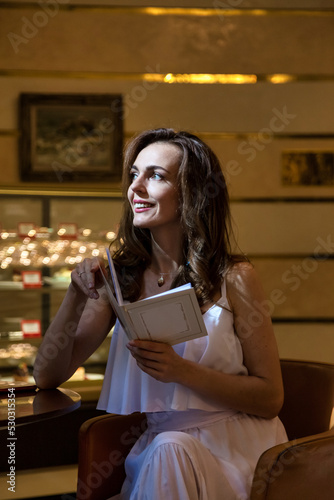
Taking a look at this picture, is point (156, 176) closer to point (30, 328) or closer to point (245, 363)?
point (245, 363)

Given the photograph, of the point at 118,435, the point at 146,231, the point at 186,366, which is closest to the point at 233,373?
the point at 186,366

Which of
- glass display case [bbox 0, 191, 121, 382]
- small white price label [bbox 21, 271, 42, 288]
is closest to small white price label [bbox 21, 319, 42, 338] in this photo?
glass display case [bbox 0, 191, 121, 382]

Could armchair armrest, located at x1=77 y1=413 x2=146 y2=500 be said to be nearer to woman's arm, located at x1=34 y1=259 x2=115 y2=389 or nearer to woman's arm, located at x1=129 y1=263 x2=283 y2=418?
woman's arm, located at x1=34 y1=259 x2=115 y2=389

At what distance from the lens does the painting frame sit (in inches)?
179

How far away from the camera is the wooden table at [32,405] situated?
162 cm

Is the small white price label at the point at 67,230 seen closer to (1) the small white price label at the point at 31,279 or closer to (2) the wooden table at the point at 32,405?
(1) the small white price label at the point at 31,279

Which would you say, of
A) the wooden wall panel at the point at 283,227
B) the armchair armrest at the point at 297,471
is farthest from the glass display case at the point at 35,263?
the armchair armrest at the point at 297,471

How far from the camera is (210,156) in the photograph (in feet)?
7.02

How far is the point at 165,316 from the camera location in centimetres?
166

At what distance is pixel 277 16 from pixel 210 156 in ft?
10.1

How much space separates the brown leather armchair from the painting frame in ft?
8.53

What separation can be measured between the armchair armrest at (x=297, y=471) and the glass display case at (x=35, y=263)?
2.41 meters

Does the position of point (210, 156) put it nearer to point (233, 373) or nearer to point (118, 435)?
point (233, 373)

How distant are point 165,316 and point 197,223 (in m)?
0.49
